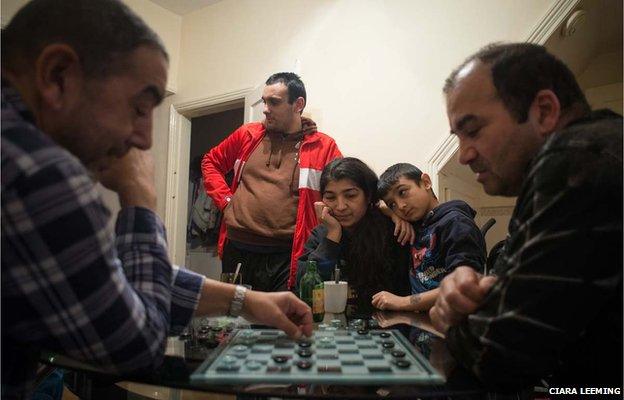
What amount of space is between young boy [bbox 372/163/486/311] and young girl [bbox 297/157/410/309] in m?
0.07

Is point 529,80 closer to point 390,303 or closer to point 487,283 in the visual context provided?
point 487,283

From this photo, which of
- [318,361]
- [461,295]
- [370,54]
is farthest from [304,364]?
[370,54]

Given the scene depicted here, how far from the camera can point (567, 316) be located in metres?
0.55

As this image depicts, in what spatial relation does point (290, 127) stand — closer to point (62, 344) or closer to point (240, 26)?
point (240, 26)

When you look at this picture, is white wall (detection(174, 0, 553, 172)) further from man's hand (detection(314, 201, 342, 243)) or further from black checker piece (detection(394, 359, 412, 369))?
black checker piece (detection(394, 359, 412, 369))

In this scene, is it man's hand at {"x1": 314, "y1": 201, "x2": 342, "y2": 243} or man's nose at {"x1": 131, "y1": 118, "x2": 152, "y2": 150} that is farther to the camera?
man's hand at {"x1": 314, "y1": 201, "x2": 342, "y2": 243}

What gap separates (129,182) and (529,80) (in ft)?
2.46

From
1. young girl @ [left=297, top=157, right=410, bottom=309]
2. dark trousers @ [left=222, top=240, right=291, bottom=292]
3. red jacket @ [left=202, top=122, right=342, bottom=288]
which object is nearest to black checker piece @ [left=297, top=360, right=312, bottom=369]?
young girl @ [left=297, top=157, right=410, bottom=309]

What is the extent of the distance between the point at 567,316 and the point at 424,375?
8.2 inches

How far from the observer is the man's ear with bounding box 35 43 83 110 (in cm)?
58

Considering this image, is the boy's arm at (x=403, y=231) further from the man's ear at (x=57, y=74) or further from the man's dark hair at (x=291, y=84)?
the man's ear at (x=57, y=74)

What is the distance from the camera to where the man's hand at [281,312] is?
0.83 m

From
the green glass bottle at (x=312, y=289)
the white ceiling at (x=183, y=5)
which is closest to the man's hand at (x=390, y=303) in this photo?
the green glass bottle at (x=312, y=289)

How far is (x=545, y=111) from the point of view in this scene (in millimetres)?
764
